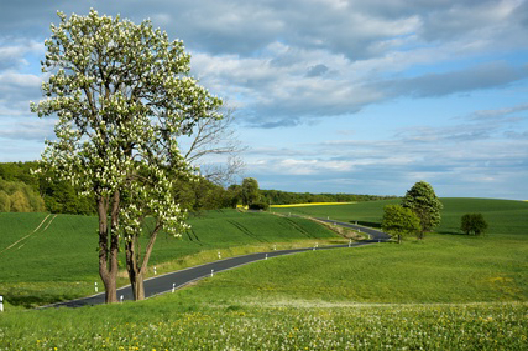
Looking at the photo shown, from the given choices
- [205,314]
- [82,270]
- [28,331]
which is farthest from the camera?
[82,270]

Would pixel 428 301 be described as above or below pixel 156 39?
below

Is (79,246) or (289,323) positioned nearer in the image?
(289,323)

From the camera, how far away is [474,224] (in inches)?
4301

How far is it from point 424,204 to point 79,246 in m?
71.9

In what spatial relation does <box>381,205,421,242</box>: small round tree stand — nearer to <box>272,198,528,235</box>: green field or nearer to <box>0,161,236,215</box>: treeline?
<box>272,198,528,235</box>: green field

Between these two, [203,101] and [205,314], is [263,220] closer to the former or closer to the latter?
[203,101]

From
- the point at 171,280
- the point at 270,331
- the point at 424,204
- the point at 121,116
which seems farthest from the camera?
the point at 424,204

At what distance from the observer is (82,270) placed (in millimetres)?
53719

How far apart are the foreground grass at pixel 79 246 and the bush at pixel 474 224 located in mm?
31882

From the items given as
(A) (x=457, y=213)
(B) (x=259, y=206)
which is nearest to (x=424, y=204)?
(A) (x=457, y=213)

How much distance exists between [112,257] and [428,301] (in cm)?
2548

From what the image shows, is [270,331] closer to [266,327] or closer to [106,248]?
[266,327]

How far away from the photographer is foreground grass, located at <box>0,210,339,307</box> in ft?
148

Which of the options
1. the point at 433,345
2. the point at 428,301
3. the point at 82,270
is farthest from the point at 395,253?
the point at 433,345
